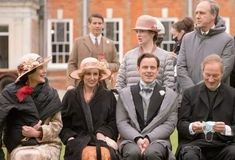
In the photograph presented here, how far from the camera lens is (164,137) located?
23.2ft

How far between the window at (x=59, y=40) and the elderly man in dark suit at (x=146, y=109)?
68.0 ft

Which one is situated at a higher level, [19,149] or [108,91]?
[108,91]

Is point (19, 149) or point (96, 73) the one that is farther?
point (96, 73)

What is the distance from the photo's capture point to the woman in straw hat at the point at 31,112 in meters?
6.88

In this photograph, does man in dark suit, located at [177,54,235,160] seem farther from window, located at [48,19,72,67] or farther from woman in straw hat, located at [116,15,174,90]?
window, located at [48,19,72,67]

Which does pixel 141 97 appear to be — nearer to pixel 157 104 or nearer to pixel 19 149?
pixel 157 104

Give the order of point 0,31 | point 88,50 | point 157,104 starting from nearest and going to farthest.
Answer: point 157,104, point 88,50, point 0,31

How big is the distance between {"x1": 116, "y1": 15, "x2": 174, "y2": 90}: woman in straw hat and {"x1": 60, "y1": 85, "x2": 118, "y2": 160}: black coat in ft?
1.67

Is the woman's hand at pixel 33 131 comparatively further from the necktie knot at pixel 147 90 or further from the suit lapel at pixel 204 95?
the suit lapel at pixel 204 95

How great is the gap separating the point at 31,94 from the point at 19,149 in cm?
61

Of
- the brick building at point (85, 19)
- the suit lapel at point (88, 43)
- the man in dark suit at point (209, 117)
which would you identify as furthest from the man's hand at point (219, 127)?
the brick building at point (85, 19)

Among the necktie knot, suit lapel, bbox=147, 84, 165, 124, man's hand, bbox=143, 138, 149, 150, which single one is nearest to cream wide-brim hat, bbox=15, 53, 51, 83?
the necktie knot

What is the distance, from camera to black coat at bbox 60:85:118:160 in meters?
7.18

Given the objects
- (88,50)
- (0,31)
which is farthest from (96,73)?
(0,31)
